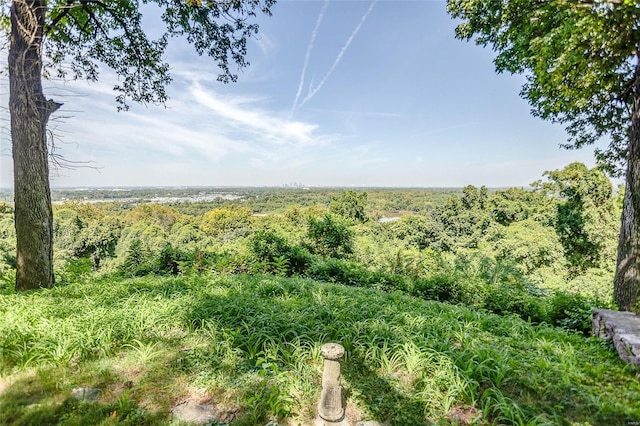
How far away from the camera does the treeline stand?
4.92m

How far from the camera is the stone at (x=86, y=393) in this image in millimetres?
1712

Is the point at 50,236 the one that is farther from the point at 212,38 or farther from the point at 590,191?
the point at 590,191

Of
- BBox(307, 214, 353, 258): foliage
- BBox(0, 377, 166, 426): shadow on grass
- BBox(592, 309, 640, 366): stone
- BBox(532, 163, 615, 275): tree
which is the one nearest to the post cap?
BBox(0, 377, 166, 426): shadow on grass

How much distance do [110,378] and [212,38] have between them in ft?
17.9

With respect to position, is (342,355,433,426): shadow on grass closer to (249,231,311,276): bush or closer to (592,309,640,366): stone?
(592,309,640,366): stone

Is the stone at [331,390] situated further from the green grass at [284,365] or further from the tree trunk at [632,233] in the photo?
the tree trunk at [632,233]

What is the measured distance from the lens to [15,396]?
170 centimetres

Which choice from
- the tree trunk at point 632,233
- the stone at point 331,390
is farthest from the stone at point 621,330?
the stone at point 331,390

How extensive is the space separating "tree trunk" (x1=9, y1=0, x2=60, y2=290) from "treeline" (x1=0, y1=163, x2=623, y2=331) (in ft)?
3.59

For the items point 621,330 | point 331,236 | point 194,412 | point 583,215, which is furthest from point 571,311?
point 583,215

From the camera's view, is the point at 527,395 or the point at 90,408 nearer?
the point at 90,408

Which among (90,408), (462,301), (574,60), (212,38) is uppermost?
(212,38)

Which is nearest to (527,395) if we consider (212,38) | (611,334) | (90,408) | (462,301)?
(611,334)

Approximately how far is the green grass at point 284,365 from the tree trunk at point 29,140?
40.9 inches
